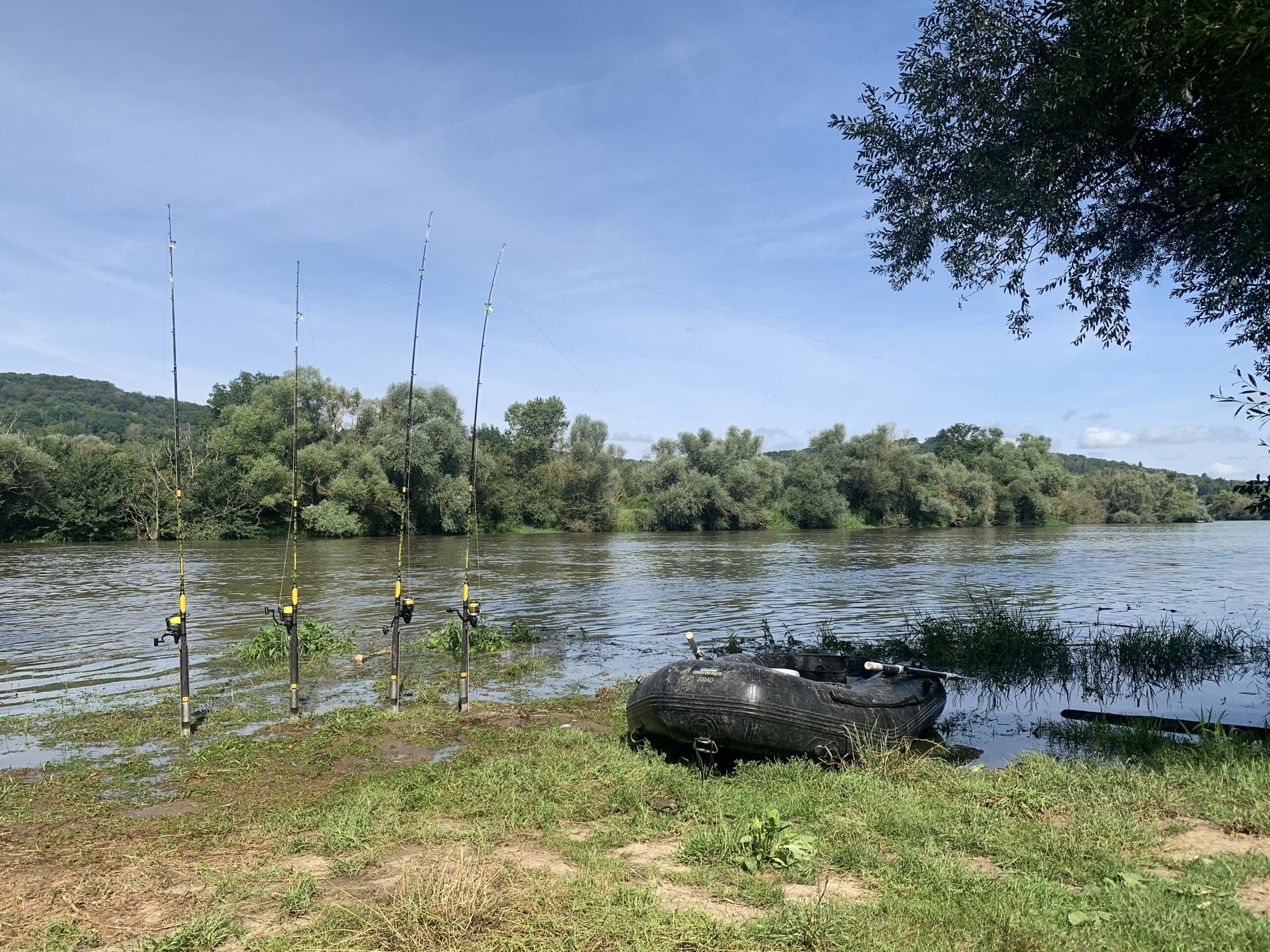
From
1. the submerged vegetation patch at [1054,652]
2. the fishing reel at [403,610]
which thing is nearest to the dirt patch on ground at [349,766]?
the fishing reel at [403,610]

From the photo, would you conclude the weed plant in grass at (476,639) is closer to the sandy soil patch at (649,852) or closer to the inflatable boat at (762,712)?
the inflatable boat at (762,712)

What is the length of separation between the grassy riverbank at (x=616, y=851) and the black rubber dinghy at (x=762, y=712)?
247 millimetres

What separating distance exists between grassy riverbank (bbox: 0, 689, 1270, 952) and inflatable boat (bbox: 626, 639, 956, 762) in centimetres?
24

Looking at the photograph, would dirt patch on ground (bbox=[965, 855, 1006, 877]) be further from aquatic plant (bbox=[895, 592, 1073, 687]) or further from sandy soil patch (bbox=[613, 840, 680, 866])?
aquatic plant (bbox=[895, 592, 1073, 687])

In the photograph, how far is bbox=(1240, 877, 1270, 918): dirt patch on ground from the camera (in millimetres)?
3975

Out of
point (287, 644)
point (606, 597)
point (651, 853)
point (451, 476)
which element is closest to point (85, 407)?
point (451, 476)

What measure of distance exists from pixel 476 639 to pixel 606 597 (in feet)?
27.8

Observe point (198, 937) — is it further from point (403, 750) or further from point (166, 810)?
point (403, 750)

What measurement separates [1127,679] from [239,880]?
36.7 feet

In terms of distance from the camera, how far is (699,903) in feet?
14.2

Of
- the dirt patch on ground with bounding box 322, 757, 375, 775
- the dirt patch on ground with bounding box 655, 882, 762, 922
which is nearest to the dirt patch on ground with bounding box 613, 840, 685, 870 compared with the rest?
the dirt patch on ground with bounding box 655, 882, 762, 922

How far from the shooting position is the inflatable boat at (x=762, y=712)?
684 cm

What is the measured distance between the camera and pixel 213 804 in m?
6.19

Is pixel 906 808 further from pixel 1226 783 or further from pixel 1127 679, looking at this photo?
pixel 1127 679
